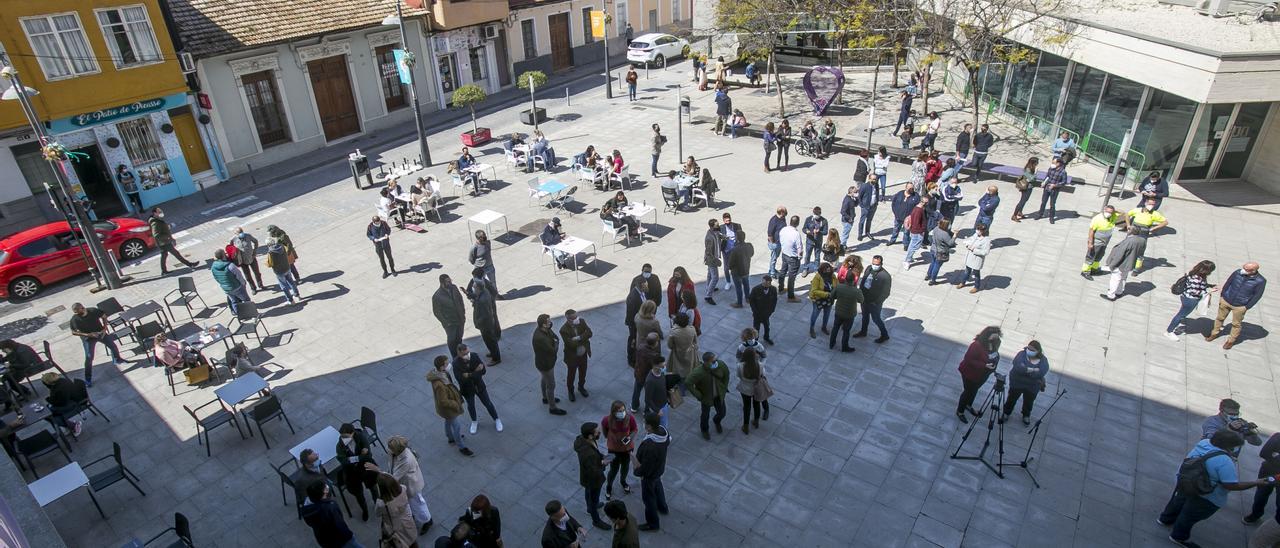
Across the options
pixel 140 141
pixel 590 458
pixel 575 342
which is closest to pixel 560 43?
pixel 140 141

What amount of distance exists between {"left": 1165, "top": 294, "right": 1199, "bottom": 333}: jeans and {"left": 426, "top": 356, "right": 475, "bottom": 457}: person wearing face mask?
12063mm

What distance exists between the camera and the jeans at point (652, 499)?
8250mm

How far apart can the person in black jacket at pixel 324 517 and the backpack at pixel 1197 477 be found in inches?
374

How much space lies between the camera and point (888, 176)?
20.5 m

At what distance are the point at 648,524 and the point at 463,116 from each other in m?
24.4

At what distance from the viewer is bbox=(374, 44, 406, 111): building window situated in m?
27.7

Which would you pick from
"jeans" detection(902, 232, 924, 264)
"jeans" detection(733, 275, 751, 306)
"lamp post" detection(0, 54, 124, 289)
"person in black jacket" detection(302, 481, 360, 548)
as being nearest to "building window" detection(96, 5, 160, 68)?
"lamp post" detection(0, 54, 124, 289)

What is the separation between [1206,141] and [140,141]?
99.4 feet

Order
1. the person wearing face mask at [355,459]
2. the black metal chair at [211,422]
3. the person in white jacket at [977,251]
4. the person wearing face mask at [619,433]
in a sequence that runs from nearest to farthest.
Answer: the person wearing face mask at [619,433]
the person wearing face mask at [355,459]
the black metal chair at [211,422]
the person in white jacket at [977,251]

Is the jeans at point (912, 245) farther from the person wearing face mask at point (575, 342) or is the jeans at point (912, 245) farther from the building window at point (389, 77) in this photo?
the building window at point (389, 77)

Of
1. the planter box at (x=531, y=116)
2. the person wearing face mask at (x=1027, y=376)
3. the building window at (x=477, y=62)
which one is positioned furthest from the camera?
the building window at (x=477, y=62)

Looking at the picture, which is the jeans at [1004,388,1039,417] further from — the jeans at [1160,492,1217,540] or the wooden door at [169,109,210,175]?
the wooden door at [169,109,210,175]

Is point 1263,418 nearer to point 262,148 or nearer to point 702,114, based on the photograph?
point 702,114

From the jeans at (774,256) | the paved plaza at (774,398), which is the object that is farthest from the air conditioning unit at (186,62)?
the jeans at (774,256)
